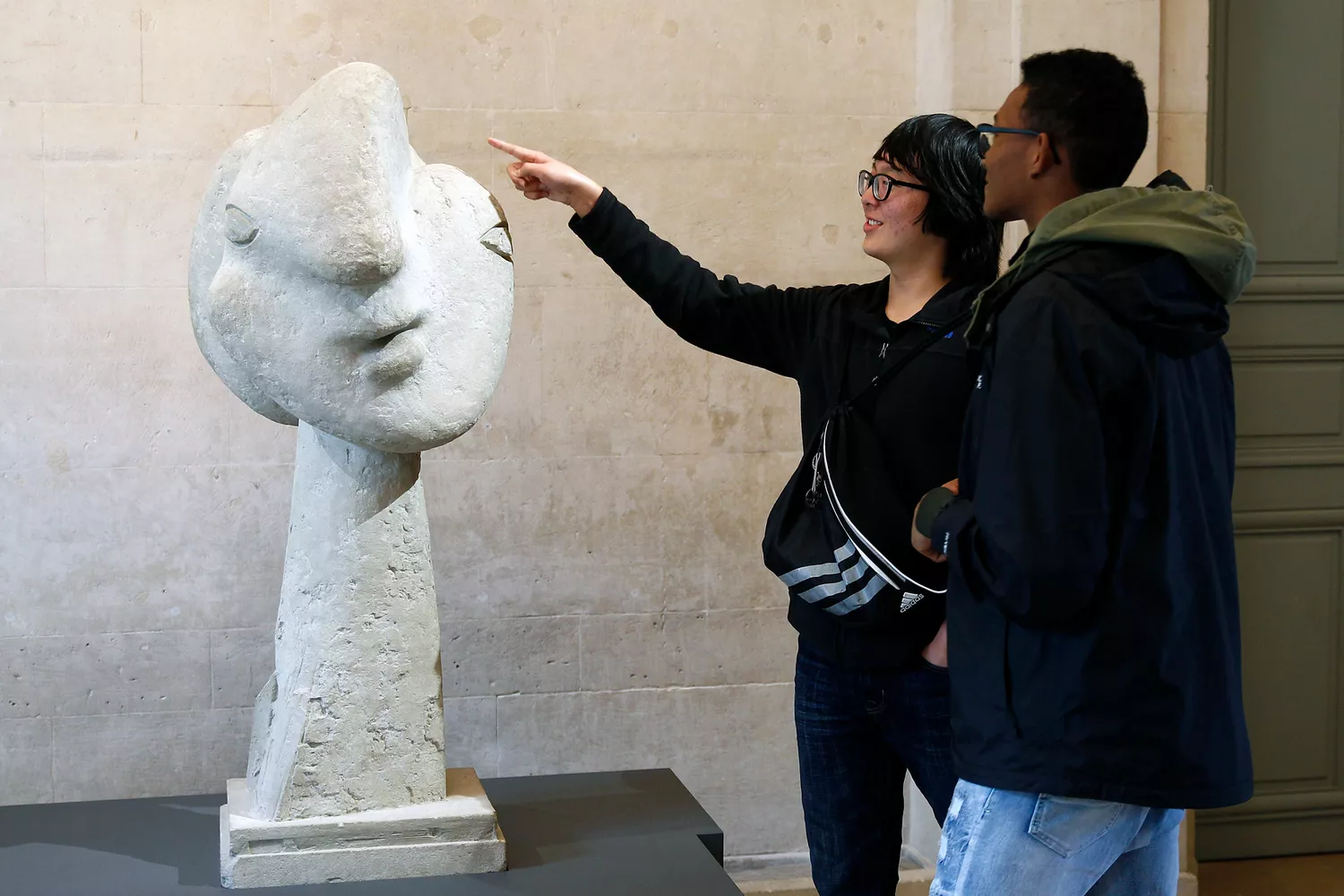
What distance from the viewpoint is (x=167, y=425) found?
346 cm

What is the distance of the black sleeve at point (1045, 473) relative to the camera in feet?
5.10

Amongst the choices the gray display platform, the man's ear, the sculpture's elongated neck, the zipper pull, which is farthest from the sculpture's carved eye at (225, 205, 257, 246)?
the man's ear

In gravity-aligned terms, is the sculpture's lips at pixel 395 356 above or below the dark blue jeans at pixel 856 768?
above

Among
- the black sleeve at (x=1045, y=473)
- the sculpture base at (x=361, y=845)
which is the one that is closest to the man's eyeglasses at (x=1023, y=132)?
the black sleeve at (x=1045, y=473)

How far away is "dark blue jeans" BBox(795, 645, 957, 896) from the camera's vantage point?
7.13 feet

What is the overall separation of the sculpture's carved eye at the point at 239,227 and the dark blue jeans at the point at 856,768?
1.12 meters

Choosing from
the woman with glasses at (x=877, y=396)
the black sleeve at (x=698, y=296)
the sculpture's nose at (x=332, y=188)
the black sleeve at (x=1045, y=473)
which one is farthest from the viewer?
the black sleeve at (x=698, y=296)

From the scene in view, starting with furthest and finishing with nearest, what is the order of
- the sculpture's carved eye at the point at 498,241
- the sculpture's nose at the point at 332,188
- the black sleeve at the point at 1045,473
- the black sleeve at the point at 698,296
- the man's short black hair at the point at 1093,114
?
the black sleeve at the point at 698,296, the sculpture's carved eye at the point at 498,241, the sculpture's nose at the point at 332,188, the man's short black hair at the point at 1093,114, the black sleeve at the point at 1045,473

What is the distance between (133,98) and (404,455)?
165cm

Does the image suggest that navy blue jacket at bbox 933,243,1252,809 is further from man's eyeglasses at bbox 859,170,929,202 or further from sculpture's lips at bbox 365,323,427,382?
sculpture's lips at bbox 365,323,427,382

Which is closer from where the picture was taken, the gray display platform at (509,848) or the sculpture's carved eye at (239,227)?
the sculpture's carved eye at (239,227)

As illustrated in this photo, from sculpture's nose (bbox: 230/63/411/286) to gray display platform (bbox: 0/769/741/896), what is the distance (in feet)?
3.34

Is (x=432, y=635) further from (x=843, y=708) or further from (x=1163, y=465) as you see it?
(x=1163, y=465)

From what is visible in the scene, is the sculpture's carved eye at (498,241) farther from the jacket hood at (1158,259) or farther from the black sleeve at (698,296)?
the jacket hood at (1158,259)
